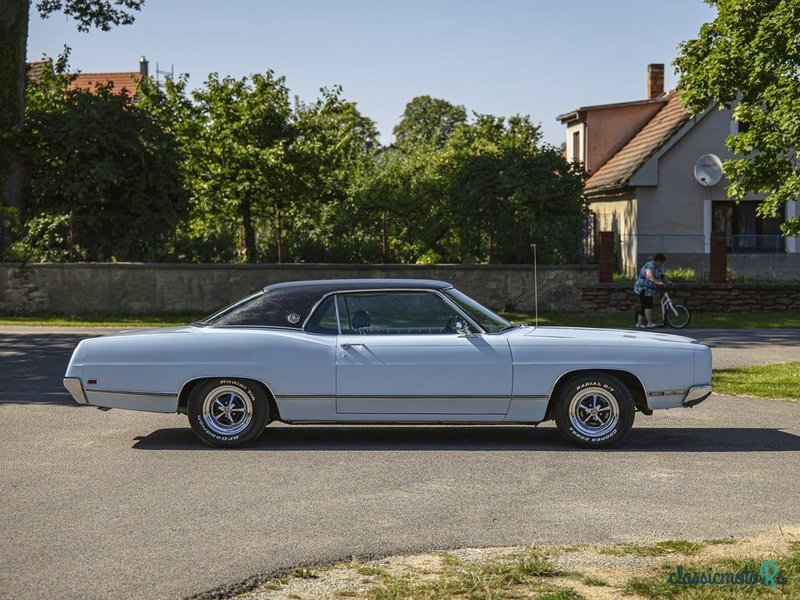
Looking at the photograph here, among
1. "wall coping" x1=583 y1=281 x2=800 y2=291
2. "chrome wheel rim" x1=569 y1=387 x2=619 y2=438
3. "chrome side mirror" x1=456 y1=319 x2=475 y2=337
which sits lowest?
"chrome wheel rim" x1=569 y1=387 x2=619 y2=438

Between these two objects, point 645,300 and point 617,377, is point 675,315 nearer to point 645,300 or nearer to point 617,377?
point 645,300

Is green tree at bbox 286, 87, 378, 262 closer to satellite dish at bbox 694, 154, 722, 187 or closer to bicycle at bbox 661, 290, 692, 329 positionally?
bicycle at bbox 661, 290, 692, 329

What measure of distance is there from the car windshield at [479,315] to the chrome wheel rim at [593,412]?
0.92 metres

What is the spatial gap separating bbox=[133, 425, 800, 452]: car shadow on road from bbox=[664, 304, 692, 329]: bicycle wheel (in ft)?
49.4

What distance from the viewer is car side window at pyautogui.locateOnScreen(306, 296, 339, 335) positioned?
403 inches

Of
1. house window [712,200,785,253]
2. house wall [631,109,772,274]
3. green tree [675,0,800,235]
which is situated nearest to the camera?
green tree [675,0,800,235]

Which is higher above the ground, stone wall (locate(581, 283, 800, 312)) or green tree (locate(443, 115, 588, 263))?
green tree (locate(443, 115, 588, 263))

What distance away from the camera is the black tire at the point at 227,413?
32.9 ft

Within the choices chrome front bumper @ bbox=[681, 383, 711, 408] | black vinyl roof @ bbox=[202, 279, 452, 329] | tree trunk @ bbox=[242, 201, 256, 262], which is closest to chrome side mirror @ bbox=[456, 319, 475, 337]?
black vinyl roof @ bbox=[202, 279, 452, 329]

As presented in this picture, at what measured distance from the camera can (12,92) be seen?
30953 mm

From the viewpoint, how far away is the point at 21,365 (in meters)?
17.1

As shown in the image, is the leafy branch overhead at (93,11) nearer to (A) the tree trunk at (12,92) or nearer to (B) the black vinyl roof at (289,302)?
(A) the tree trunk at (12,92)

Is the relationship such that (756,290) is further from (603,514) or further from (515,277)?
(603,514)

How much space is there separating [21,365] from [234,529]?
10915mm
